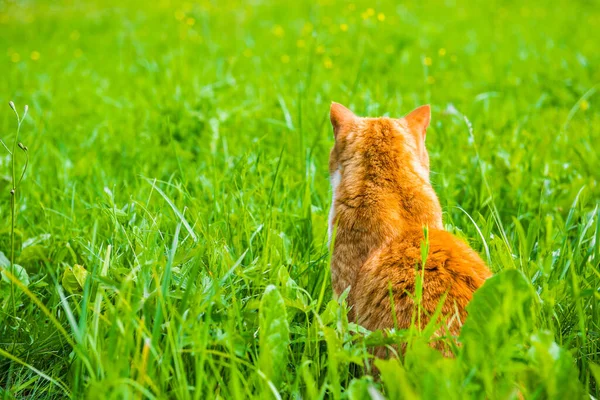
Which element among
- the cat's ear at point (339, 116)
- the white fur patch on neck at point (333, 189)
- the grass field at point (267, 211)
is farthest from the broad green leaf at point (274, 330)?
the cat's ear at point (339, 116)

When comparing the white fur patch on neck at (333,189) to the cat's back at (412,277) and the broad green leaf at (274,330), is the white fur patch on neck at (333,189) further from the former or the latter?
the broad green leaf at (274,330)

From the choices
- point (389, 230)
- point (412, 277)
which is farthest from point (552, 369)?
point (389, 230)

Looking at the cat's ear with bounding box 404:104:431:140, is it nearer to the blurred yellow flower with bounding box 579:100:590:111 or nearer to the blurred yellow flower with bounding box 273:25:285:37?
the blurred yellow flower with bounding box 579:100:590:111

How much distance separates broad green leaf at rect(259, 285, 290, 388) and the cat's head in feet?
2.58

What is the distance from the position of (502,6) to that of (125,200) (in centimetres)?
798

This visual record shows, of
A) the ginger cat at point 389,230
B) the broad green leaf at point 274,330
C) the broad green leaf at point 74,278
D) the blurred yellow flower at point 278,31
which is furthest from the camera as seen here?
the blurred yellow flower at point 278,31

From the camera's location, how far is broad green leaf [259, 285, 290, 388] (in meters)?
1.79

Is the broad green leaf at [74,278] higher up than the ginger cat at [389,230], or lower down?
lower down

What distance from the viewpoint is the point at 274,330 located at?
5.96 ft

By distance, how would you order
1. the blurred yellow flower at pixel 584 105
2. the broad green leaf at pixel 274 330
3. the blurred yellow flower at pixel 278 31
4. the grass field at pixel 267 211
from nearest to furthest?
the grass field at pixel 267 211, the broad green leaf at pixel 274 330, the blurred yellow flower at pixel 584 105, the blurred yellow flower at pixel 278 31

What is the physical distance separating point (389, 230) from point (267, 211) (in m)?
0.64

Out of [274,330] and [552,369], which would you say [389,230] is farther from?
[552,369]

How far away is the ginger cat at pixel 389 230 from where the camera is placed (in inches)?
75.2

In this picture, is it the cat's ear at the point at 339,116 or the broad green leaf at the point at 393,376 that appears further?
the cat's ear at the point at 339,116
